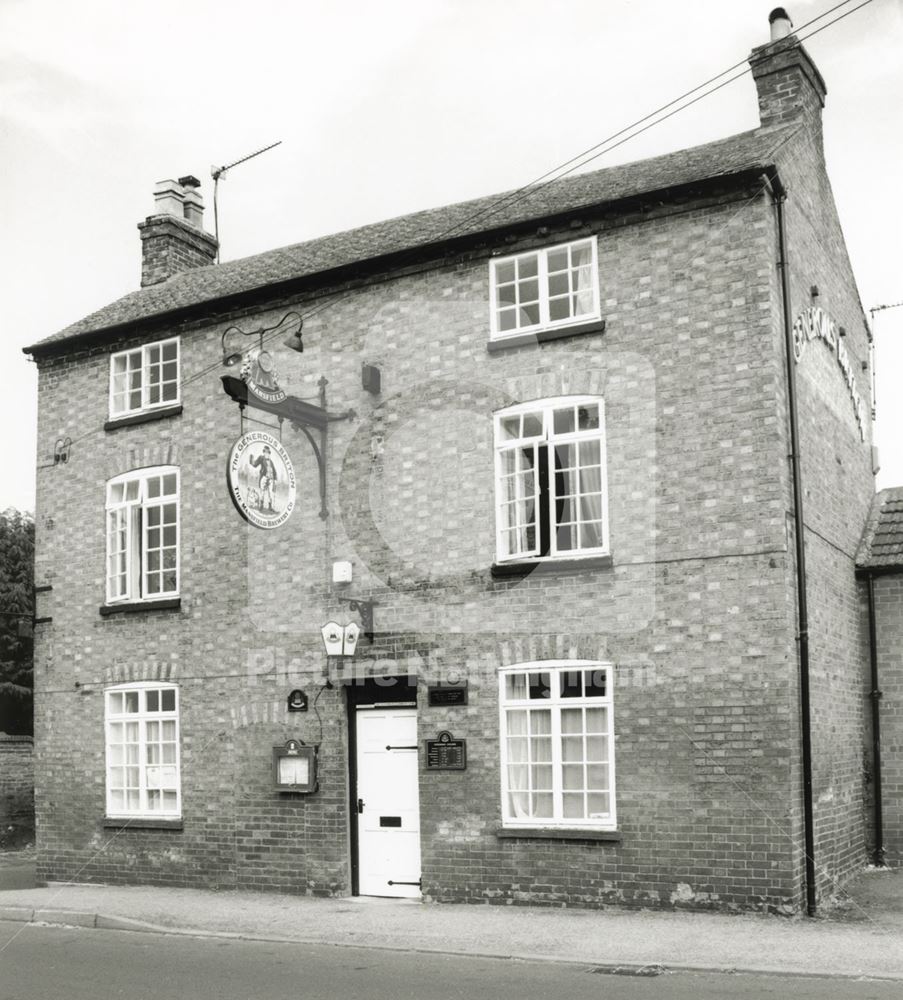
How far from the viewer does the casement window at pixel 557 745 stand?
43.0 ft

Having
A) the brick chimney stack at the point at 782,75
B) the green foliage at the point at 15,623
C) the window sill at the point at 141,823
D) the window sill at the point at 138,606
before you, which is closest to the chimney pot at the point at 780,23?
the brick chimney stack at the point at 782,75

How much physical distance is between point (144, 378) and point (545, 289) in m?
6.06

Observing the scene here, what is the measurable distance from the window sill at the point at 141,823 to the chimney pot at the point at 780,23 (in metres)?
12.1

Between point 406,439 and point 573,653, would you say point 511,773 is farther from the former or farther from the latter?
point 406,439

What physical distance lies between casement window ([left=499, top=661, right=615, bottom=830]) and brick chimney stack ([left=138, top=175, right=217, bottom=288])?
10.5 metres

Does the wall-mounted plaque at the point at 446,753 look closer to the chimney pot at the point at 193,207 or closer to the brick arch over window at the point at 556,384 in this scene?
the brick arch over window at the point at 556,384

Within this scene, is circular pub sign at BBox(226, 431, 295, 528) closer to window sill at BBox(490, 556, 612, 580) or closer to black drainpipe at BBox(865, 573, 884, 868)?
window sill at BBox(490, 556, 612, 580)

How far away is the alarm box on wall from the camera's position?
1473 centimetres

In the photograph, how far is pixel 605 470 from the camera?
528 inches

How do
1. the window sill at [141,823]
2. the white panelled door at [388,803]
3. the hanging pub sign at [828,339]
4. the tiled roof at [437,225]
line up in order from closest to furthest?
the hanging pub sign at [828,339] → the tiled roof at [437,225] → the white panelled door at [388,803] → the window sill at [141,823]

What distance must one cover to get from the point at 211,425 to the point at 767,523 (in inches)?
290

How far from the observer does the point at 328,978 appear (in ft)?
32.5

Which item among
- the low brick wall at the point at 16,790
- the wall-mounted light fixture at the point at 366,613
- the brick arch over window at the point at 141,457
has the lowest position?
the low brick wall at the point at 16,790

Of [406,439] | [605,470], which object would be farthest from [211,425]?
[605,470]
